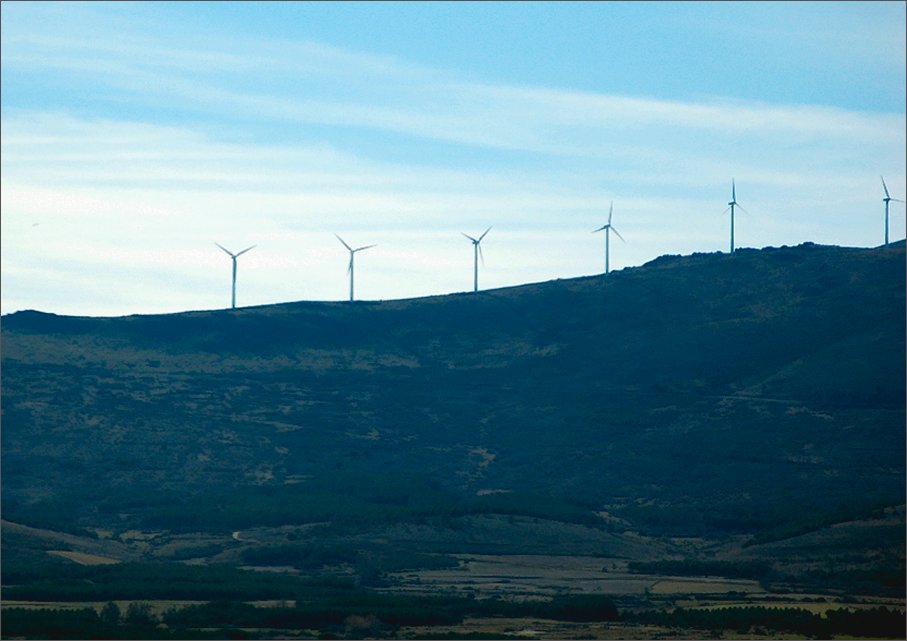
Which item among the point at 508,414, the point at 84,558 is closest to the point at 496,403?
the point at 508,414

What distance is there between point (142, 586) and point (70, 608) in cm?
891

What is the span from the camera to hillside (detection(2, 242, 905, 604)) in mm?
108375

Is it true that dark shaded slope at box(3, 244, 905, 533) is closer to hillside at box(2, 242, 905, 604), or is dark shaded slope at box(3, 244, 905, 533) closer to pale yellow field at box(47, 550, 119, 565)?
hillside at box(2, 242, 905, 604)

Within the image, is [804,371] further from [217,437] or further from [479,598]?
[479,598]

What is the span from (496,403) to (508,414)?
11.2ft

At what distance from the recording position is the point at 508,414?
145250 millimetres

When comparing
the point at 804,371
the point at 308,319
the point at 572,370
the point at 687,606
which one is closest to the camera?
the point at 687,606

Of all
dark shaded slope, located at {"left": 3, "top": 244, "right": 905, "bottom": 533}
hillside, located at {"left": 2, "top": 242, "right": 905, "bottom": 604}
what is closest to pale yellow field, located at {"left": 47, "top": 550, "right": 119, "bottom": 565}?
hillside, located at {"left": 2, "top": 242, "right": 905, "bottom": 604}

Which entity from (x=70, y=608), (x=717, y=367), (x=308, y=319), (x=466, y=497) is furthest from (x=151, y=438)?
(x=70, y=608)

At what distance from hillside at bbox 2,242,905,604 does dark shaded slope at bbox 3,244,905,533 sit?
1.06 feet

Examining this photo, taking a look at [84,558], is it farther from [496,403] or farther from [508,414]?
[496,403]

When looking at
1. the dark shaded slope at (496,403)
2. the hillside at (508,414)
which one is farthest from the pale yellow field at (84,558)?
the dark shaded slope at (496,403)

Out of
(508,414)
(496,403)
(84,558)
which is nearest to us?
(84,558)

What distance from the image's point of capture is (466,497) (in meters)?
123
